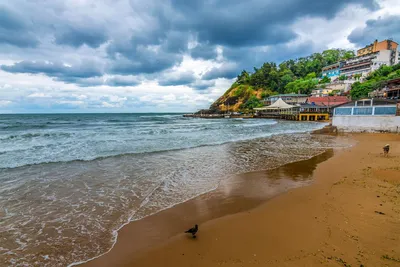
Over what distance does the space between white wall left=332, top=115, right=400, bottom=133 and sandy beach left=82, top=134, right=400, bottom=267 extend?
63.0 ft

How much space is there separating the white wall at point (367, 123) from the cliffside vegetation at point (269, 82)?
5935 centimetres

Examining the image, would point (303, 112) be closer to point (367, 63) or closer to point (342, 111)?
point (342, 111)

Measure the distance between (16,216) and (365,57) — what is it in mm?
A: 99476

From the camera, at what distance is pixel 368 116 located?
24.3 metres

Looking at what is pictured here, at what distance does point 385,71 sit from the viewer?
58.2 meters

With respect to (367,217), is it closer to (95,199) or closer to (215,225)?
(215,225)

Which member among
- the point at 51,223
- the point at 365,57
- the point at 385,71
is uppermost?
the point at 365,57

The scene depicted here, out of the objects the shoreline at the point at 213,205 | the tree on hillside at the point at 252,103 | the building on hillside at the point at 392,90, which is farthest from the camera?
the tree on hillside at the point at 252,103

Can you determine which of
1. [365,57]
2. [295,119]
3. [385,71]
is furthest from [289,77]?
[295,119]

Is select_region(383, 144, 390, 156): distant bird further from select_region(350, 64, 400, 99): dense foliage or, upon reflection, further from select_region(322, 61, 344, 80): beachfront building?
select_region(322, 61, 344, 80): beachfront building

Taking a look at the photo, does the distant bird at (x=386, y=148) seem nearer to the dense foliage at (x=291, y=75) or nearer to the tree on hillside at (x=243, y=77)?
the dense foliage at (x=291, y=75)

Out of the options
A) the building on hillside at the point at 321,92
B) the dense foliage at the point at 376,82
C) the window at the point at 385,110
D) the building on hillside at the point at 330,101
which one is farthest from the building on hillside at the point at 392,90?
the building on hillside at the point at 321,92

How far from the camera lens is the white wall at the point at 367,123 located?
22.2 m

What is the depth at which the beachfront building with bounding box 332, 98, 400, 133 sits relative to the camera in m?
21.9
